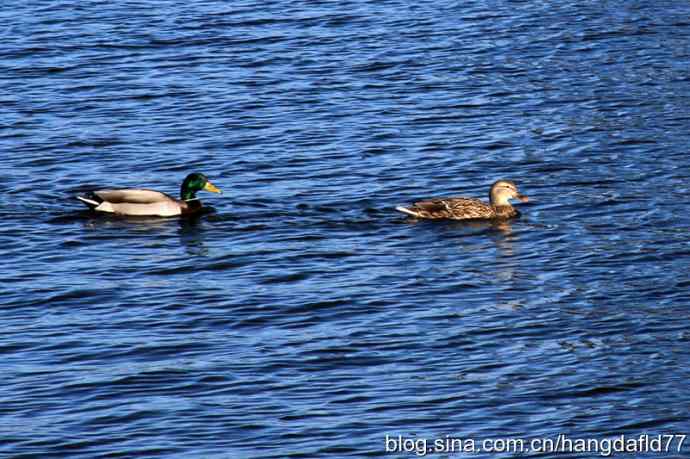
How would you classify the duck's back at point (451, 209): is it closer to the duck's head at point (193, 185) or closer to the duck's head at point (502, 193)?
the duck's head at point (502, 193)

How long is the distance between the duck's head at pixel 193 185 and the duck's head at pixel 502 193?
13.2ft

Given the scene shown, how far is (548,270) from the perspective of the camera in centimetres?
2059

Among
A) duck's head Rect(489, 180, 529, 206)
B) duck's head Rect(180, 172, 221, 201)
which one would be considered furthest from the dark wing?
duck's head Rect(180, 172, 221, 201)

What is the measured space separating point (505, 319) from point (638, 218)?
4.72m

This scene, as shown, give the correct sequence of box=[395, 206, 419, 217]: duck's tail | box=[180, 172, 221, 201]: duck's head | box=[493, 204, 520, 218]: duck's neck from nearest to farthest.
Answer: box=[395, 206, 419, 217]: duck's tail, box=[493, 204, 520, 218]: duck's neck, box=[180, 172, 221, 201]: duck's head

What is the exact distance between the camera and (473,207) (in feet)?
75.5

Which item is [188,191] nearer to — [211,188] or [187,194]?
[187,194]

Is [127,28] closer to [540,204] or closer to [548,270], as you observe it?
[540,204]

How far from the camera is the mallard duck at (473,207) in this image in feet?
74.7

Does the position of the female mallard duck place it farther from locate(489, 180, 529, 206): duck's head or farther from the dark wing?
locate(489, 180, 529, 206): duck's head

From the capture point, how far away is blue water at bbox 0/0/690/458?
16.0m

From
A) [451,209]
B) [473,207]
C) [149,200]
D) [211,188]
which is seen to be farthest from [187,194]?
[473,207]

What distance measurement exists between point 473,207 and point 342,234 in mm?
1842

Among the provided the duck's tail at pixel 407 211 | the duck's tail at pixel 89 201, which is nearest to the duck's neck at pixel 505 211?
the duck's tail at pixel 407 211
